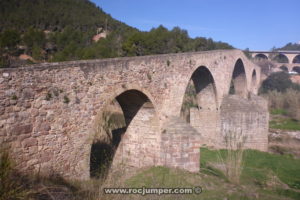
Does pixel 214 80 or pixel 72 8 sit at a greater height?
pixel 72 8

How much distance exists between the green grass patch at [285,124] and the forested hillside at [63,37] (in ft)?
30.0

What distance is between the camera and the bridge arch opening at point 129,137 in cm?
830

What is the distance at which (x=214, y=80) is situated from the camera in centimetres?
1405

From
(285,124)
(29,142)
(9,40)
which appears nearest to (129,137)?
(29,142)

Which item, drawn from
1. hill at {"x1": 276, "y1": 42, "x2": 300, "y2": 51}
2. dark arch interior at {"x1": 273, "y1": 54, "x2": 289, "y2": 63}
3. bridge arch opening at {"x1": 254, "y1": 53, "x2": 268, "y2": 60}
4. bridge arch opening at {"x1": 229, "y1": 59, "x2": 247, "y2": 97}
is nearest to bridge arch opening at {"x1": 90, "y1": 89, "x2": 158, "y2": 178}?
bridge arch opening at {"x1": 229, "y1": 59, "x2": 247, "y2": 97}

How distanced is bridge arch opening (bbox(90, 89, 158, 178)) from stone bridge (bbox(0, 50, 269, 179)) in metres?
0.03

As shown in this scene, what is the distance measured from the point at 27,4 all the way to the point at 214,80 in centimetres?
1725

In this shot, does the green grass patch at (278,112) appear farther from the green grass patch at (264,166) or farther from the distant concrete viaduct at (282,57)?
the distant concrete viaduct at (282,57)

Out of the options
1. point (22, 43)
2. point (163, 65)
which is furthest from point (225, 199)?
point (22, 43)

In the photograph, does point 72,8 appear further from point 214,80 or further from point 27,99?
point 27,99

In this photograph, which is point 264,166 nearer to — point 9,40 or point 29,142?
point 29,142

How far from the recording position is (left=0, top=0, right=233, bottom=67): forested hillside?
1224 cm

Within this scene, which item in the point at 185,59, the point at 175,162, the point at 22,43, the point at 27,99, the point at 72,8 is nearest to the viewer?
the point at 27,99

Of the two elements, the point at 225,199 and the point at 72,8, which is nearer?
the point at 225,199
